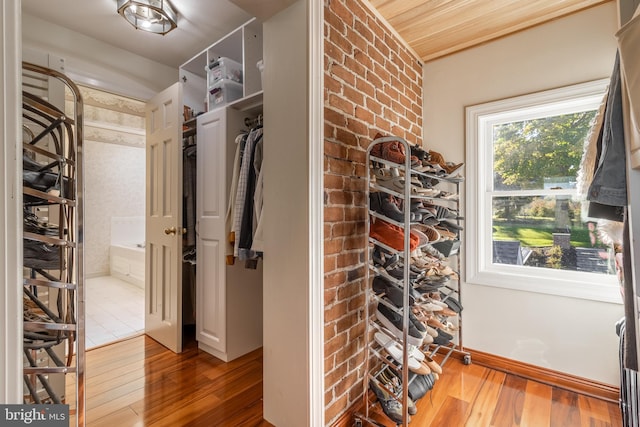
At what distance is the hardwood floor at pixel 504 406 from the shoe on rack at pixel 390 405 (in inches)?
6.7

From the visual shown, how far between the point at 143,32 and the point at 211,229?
1678 mm

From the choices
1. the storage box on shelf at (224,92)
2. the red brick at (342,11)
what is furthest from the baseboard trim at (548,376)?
the storage box on shelf at (224,92)

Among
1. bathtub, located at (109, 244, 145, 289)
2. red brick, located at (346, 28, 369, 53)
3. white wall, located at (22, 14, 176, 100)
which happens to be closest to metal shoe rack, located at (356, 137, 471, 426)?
red brick, located at (346, 28, 369, 53)

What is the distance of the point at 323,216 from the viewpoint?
52.2 inches

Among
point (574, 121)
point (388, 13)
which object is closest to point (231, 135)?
point (388, 13)

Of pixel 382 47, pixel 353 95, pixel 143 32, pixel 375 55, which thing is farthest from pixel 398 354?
pixel 143 32

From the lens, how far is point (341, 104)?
4.75 ft

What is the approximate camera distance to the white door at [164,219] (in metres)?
2.14

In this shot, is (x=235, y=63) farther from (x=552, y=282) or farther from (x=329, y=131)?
(x=552, y=282)

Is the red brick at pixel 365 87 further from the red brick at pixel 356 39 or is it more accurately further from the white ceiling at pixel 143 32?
the white ceiling at pixel 143 32

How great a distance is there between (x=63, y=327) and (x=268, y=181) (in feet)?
3.10

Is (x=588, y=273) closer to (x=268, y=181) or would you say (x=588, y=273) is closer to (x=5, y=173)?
(x=268, y=181)

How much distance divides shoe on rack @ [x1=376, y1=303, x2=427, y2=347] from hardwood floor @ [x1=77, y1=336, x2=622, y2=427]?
0.54m

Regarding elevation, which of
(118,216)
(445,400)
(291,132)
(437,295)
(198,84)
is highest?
(198,84)
